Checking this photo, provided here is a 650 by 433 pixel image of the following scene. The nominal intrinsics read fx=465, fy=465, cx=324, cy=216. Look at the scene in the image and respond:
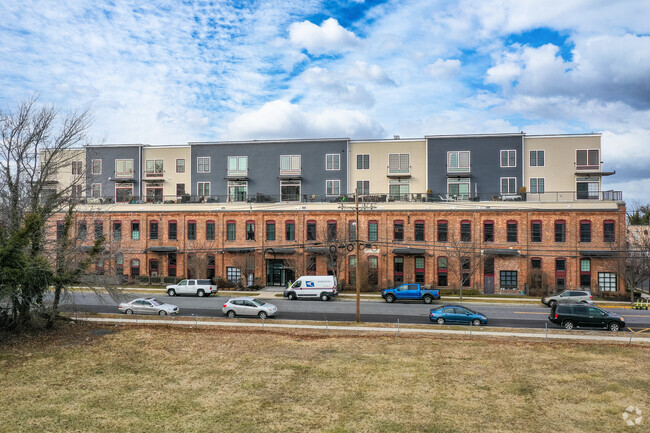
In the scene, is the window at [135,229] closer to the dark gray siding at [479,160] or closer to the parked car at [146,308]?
the parked car at [146,308]

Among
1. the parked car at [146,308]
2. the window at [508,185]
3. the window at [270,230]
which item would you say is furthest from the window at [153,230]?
the window at [508,185]

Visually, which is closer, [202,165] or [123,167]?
[202,165]

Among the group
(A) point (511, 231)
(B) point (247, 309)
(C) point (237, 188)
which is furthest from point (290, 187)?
(B) point (247, 309)

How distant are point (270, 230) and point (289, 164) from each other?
33.6 feet

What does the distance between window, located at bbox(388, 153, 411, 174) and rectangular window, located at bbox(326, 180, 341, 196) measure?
666cm

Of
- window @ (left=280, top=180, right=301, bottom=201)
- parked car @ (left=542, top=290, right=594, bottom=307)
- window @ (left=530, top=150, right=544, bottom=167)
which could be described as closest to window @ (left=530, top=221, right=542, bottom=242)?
window @ (left=530, top=150, right=544, bottom=167)

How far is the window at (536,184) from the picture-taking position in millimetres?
55156

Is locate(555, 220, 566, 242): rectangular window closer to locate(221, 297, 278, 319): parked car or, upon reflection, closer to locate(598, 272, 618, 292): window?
locate(598, 272, 618, 292): window

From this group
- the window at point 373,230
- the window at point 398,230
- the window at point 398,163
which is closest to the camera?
the window at point 398,230

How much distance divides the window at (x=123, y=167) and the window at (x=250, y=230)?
2040 centimetres

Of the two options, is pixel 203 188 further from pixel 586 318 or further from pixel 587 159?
pixel 587 159

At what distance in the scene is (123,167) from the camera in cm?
6309

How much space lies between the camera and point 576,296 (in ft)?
130

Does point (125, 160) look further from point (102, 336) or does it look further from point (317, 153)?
point (102, 336)
